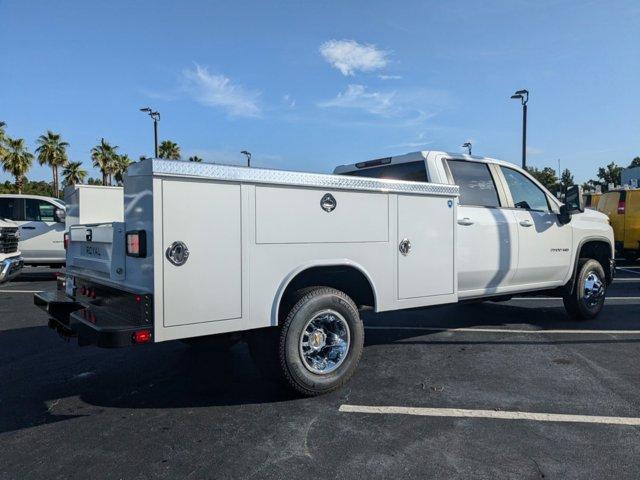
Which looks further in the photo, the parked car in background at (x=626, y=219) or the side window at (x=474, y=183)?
the parked car in background at (x=626, y=219)

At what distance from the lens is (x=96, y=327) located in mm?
3311

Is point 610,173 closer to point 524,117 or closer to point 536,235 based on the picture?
point 524,117

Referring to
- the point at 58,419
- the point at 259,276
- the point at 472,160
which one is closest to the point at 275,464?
the point at 259,276

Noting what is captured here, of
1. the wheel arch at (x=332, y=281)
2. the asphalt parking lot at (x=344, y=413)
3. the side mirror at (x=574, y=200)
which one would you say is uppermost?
the side mirror at (x=574, y=200)

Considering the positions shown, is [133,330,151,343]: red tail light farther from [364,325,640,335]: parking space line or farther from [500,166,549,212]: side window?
[500,166,549,212]: side window

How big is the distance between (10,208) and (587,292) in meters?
11.8

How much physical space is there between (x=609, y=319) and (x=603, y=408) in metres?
3.77

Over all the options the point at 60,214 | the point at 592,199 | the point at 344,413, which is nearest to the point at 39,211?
the point at 60,214

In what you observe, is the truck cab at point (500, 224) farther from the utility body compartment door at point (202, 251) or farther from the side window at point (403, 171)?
the utility body compartment door at point (202, 251)

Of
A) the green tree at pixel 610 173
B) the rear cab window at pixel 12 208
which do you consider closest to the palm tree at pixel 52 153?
the rear cab window at pixel 12 208

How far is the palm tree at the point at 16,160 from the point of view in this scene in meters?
40.8

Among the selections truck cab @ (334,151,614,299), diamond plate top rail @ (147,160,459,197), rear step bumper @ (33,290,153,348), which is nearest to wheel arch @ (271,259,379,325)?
diamond plate top rail @ (147,160,459,197)

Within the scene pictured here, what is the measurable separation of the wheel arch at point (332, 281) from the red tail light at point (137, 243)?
1.03 m

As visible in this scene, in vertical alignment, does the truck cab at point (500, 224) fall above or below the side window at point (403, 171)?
below
